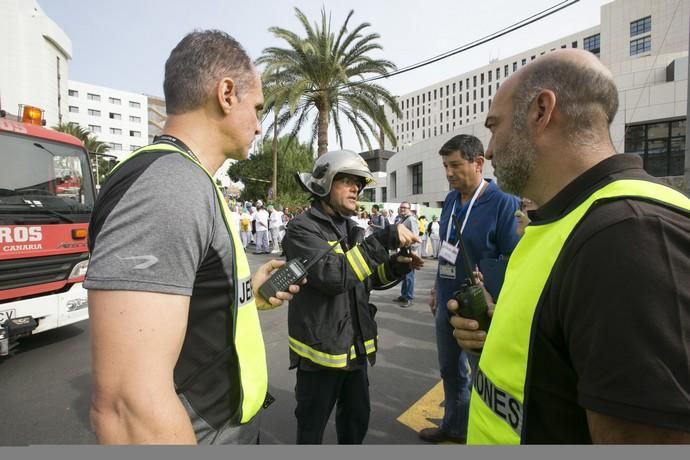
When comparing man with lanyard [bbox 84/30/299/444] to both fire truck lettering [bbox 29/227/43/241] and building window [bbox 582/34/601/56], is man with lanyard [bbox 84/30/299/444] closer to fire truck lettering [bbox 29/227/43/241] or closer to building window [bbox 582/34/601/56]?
fire truck lettering [bbox 29/227/43/241]

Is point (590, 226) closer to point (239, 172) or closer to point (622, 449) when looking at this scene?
point (622, 449)

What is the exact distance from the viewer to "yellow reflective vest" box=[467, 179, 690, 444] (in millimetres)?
861

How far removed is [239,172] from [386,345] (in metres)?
38.1

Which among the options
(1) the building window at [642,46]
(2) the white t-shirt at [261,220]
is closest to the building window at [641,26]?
(1) the building window at [642,46]

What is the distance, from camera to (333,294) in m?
2.20

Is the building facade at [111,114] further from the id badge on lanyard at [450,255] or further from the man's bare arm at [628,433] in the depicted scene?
the man's bare arm at [628,433]

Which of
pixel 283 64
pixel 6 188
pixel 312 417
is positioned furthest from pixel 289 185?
pixel 312 417

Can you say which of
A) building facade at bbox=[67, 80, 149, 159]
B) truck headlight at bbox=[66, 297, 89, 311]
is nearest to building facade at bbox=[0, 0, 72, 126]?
building facade at bbox=[67, 80, 149, 159]

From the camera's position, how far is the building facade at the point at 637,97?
20.3 meters

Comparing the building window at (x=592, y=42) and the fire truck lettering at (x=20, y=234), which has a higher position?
the building window at (x=592, y=42)

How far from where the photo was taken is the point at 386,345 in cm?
475

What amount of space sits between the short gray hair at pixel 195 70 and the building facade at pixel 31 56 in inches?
1443

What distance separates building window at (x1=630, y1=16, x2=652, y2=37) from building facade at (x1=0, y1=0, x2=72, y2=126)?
51048 mm

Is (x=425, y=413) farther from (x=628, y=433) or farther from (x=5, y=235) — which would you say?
(x=5, y=235)
